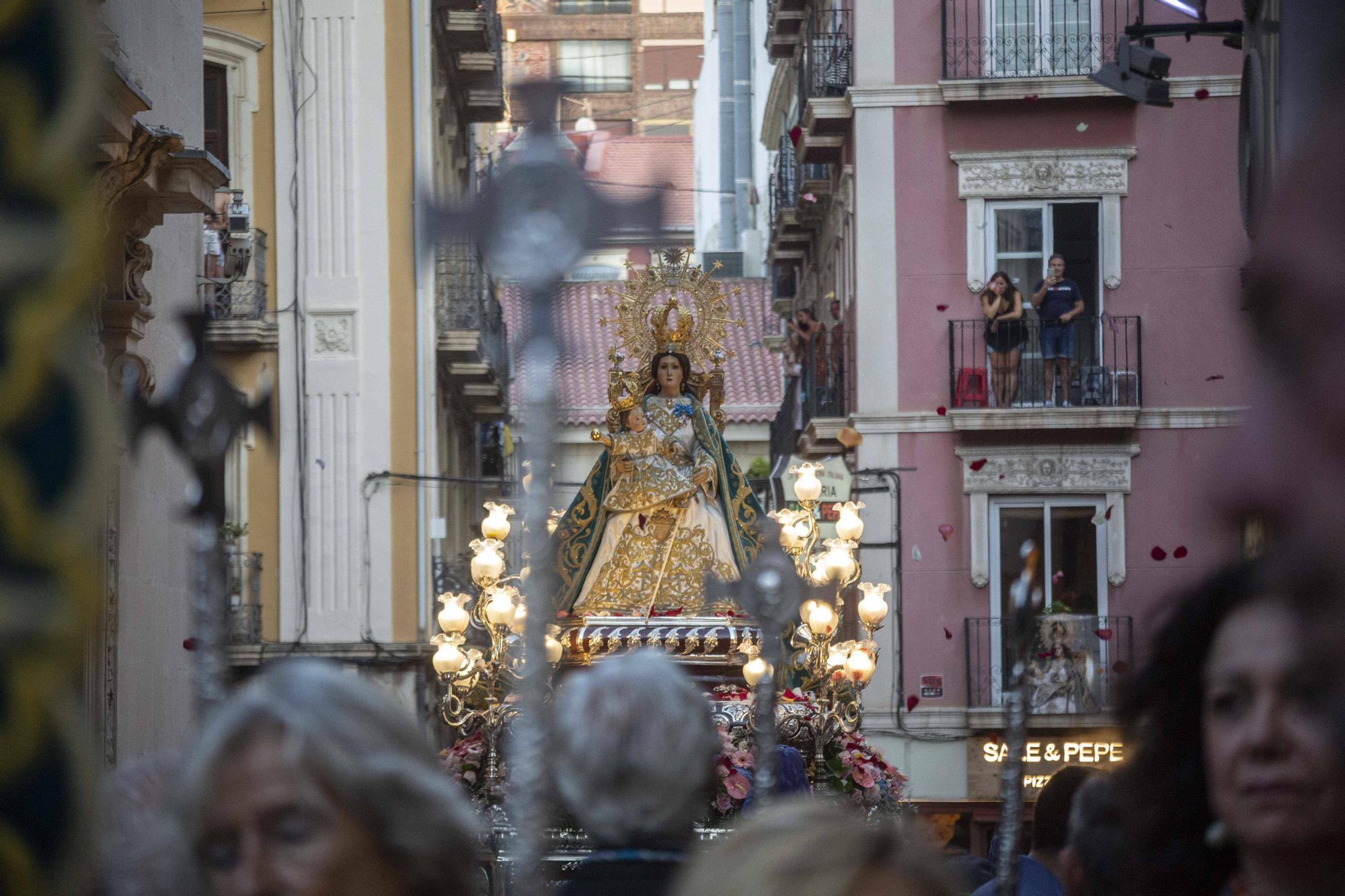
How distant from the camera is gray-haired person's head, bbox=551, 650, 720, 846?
285 centimetres

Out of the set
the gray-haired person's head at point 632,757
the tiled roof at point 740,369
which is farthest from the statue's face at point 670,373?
the tiled roof at point 740,369

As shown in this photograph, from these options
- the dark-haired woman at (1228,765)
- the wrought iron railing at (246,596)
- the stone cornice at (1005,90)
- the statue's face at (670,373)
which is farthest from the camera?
the wrought iron railing at (246,596)

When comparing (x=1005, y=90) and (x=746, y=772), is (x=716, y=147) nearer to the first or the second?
(x=1005, y=90)

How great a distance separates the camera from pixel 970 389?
1766 centimetres

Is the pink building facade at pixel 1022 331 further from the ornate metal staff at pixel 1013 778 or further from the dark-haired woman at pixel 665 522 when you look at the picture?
the ornate metal staff at pixel 1013 778

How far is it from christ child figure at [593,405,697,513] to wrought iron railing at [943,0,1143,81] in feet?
23.9

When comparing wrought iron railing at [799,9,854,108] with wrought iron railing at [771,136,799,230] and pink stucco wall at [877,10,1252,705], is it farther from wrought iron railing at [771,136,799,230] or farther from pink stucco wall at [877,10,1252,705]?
wrought iron railing at [771,136,799,230]

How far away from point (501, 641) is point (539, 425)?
7.06m

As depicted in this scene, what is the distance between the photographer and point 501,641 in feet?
32.9

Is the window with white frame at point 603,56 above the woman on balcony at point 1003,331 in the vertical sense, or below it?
above

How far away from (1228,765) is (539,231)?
144 cm

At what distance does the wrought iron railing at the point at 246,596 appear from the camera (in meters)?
18.2

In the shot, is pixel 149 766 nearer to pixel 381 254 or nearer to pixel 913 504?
pixel 913 504

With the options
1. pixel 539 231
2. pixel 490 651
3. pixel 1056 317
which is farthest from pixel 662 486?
pixel 539 231
